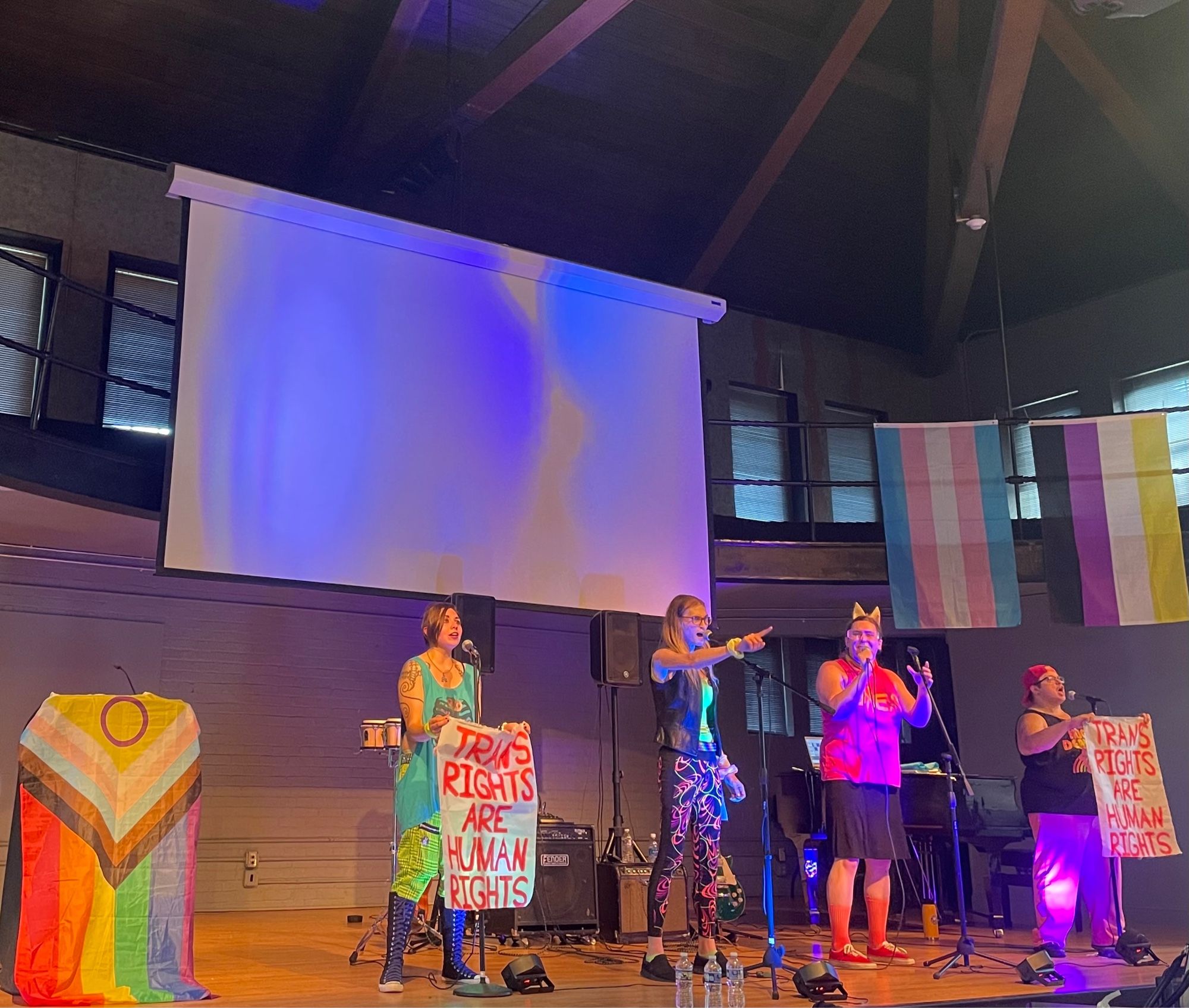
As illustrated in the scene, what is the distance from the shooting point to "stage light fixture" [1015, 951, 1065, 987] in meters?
4.25

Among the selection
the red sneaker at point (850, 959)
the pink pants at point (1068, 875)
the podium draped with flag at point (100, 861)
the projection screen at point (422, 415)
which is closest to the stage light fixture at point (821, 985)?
the red sneaker at point (850, 959)

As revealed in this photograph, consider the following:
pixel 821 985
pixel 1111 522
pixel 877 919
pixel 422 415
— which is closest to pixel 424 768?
pixel 821 985

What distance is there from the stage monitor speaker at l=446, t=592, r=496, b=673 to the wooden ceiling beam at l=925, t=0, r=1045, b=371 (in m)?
4.77

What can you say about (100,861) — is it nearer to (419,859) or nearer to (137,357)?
(419,859)

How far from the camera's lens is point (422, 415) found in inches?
249

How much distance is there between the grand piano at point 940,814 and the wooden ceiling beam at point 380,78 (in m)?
5.51

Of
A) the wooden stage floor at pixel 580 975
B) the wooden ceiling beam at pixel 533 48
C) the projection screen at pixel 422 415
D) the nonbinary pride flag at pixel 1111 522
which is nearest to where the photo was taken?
the wooden stage floor at pixel 580 975

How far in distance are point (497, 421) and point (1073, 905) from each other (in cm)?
383

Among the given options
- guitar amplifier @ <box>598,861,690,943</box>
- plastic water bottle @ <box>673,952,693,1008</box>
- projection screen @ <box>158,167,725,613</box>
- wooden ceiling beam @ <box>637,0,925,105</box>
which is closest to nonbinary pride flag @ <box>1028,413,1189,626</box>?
projection screen @ <box>158,167,725,613</box>

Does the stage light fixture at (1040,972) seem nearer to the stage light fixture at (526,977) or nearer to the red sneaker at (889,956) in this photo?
the red sneaker at (889,956)

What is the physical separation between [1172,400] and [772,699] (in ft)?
14.1

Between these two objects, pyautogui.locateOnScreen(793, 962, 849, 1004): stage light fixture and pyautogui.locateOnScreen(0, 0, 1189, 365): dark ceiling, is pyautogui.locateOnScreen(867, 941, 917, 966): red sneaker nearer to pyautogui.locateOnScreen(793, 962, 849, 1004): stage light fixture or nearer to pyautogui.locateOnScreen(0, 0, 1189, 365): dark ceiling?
pyautogui.locateOnScreen(793, 962, 849, 1004): stage light fixture

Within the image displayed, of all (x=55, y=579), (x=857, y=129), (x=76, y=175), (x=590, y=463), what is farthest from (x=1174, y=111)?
(x=55, y=579)

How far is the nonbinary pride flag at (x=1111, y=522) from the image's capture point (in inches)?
283
